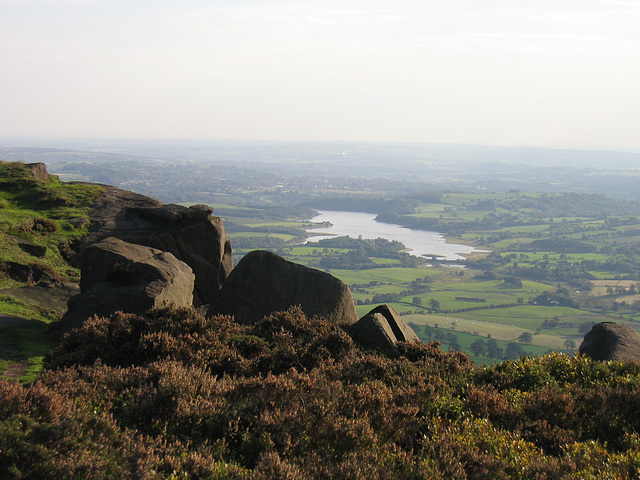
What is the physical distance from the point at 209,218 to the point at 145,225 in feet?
9.61

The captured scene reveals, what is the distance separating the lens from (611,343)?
1573 centimetres

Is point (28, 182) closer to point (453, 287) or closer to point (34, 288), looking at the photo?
point (34, 288)

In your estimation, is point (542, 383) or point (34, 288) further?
point (34, 288)

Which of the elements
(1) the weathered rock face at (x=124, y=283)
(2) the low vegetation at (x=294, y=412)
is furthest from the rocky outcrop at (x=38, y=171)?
(2) the low vegetation at (x=294, y=412)

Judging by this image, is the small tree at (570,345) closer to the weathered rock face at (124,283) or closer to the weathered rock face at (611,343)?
the weathered rock face at (611,343)

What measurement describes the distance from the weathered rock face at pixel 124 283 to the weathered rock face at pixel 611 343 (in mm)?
12623

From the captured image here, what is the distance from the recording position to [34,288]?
21.3 meters

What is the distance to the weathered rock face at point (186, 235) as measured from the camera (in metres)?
23.2

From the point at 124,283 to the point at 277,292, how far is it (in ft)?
16.0

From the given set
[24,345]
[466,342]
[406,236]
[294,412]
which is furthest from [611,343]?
[406,236]

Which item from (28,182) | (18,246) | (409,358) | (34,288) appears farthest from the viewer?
(28,182)

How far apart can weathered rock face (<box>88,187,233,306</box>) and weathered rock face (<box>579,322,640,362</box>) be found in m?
14.6

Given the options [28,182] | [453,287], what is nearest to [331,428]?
[28,182]

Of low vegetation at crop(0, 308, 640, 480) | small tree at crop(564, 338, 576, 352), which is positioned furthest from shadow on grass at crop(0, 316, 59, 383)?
small tree at crop(564, 338, 576, 352)
